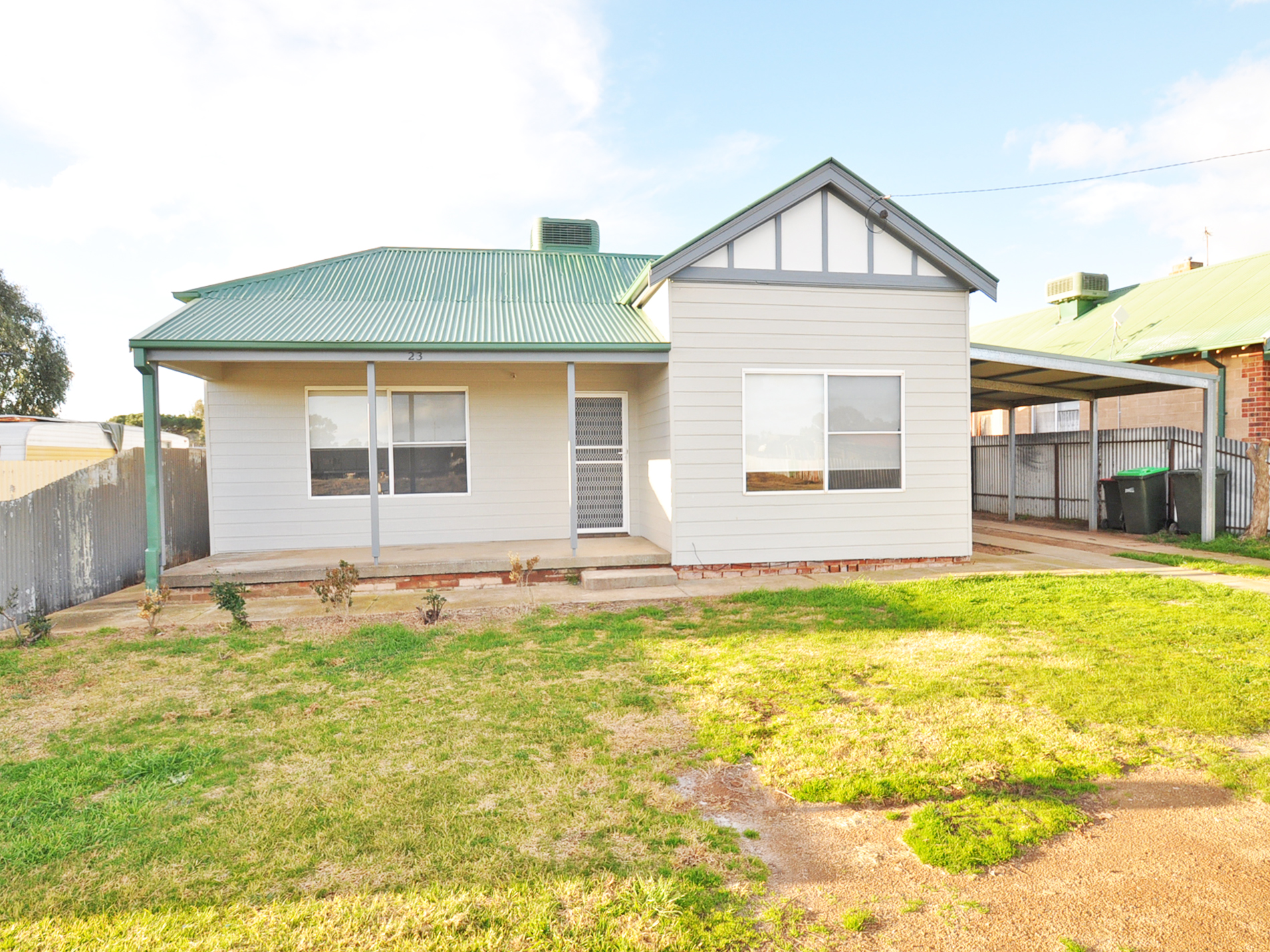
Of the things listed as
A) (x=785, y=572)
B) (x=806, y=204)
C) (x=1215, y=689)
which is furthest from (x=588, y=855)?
(x=806, y=204)

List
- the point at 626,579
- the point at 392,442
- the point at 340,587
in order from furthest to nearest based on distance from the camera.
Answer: the point at 392,442, the point at 626,579, the point at 340,587

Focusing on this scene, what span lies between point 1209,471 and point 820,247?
734 cm

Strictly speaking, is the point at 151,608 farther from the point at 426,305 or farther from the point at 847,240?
the point at 847,240

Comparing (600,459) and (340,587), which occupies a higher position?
(600,459)

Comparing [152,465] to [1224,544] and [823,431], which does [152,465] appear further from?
[1224,544]

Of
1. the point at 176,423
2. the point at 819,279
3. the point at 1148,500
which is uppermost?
the point at 819,279

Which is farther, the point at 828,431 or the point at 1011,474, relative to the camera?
the point at 1011,474

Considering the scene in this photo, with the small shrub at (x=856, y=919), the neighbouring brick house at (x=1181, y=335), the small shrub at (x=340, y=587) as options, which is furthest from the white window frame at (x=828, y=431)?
the neighbouring brick house at (x=1181, y=335)

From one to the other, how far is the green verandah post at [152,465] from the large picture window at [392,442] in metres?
1.93

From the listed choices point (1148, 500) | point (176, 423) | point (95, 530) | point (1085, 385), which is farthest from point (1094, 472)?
point (176, 423)

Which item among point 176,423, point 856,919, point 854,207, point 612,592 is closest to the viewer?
point 856,919

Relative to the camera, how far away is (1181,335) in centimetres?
1456

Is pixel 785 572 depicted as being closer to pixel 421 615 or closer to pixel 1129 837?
pixel 421 615

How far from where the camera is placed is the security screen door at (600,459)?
34.8ft
